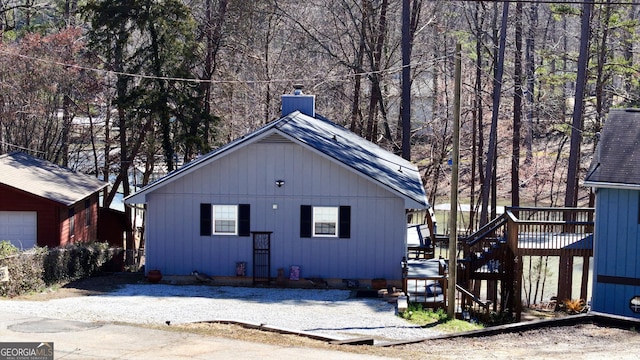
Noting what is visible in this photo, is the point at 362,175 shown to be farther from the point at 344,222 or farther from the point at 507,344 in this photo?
the point at 507,344

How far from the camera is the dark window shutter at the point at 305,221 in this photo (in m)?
25.0

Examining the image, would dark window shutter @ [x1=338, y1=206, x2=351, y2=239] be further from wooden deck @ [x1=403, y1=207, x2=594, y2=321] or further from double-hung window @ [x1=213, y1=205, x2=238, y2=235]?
double-hung window @ [x1=213, y1=205, x2=238, y2=235]

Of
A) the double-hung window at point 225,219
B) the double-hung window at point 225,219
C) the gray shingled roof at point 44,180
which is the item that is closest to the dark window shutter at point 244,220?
the double-hung window at point 225,219

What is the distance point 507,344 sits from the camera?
16859 millimetres

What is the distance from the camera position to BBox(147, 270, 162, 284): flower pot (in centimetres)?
2516

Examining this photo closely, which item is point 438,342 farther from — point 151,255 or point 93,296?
point 151,255

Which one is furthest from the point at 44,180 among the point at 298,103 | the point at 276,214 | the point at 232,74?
the point at 232,74

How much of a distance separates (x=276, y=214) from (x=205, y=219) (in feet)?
6.67

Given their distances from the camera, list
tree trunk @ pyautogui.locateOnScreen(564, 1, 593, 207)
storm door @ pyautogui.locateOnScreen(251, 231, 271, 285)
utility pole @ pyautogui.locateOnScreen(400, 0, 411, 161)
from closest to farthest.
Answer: storm door @ pyautogui.locateOnScreen(251, 231, 271, 285) → tree trunk @ pyautogui.locateOnScreen(564, 1, 593, 207) → utility pole @ pyautogui.locateOnScreen(400, 0, 411, 161)

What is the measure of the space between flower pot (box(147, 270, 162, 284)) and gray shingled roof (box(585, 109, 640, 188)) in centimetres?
1189

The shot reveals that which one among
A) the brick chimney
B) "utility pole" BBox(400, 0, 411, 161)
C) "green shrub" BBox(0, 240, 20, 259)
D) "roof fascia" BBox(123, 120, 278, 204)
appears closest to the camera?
"green shrub" BBox(0, 240, 20, 259)

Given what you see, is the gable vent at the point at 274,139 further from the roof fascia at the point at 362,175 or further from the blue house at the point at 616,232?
the blue house at the point at 616,232

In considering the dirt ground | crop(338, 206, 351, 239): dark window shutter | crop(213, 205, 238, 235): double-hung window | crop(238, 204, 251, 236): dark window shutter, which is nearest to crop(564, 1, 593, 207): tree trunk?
crop(338, 206, 351, 239): dark window shutter

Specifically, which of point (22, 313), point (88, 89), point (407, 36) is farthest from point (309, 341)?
point (88, 89)
